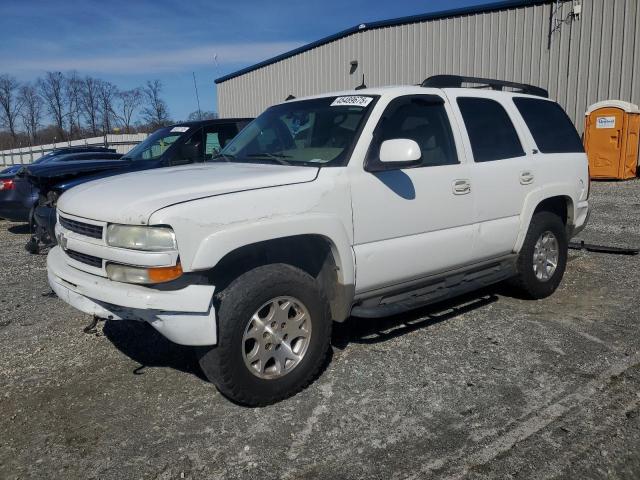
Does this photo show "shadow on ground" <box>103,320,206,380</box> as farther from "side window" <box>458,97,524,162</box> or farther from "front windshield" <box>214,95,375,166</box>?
"side window" <box>458,97,524,162</box>

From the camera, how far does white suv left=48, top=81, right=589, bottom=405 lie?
9.91 feet

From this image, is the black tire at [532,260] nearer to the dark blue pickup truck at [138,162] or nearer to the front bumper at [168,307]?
the front bumper at [168,307]

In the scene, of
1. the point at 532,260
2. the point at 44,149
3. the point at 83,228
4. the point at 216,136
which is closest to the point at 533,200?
the point at 532,260

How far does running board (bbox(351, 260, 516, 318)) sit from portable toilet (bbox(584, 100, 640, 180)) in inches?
430

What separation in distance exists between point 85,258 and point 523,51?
15.5 metres

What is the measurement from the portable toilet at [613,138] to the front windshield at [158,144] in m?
10.9

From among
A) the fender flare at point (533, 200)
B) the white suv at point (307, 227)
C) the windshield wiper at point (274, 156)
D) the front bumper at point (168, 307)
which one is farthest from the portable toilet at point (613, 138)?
the front bumper at point (168, 307)

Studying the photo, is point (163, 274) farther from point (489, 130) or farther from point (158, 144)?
point (158, 144)

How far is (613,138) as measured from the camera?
45.9 feet

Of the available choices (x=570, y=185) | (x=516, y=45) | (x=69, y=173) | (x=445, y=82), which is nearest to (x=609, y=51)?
(x=516, y=45)

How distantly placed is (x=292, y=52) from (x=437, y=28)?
8500 mm

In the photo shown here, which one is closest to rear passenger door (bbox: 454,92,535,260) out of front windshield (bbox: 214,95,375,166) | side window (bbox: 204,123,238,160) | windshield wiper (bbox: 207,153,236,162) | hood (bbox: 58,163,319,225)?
front windshield (bbox: 214,95,375,166)

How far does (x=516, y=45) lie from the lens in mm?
16094

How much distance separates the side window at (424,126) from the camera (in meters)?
4.02
